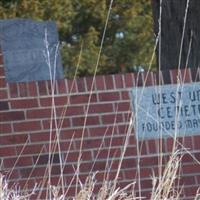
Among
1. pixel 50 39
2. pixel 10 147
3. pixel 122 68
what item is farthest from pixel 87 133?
pixel 122 68

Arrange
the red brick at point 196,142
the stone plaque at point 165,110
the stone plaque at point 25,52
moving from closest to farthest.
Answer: the stone plaque at point 165,110 < the red brick at point 196,142 < the stone plaque at point 25,52

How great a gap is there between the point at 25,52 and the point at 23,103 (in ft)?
2.05

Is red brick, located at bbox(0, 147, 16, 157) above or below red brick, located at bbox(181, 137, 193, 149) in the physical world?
above

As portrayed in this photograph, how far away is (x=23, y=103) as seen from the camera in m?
6.49

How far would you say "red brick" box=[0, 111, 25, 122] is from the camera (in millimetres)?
6508

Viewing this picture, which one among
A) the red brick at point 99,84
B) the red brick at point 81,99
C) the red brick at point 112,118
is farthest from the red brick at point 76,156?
the red brick at point 99,84

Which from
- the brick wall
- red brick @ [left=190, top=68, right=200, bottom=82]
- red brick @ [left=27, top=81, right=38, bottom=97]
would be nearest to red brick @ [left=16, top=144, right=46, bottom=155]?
the brick wall

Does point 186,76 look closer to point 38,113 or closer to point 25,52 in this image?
point 38,113

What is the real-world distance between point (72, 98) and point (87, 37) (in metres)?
9.59

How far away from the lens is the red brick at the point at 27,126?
649 centimetres

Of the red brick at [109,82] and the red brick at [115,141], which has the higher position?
the red brick at [109,82]

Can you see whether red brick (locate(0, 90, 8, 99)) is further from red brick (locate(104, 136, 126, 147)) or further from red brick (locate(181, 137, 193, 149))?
red brick (locate(181, 137, 193, 149))

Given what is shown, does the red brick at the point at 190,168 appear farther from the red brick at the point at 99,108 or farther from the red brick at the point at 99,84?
the red brick at the point at 99,84

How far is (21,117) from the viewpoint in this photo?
6.51m
